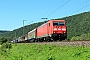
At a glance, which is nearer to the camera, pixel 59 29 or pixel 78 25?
pixel 59 29

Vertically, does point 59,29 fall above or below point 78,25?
below

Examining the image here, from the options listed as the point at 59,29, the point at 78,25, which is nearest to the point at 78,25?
the point at 78,25

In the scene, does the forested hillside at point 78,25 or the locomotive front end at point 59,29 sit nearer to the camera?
the locomotive front end at point 59,29

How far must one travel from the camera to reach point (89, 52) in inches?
558

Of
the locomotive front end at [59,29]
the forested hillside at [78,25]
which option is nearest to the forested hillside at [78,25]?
the forested hillside at [78,25]

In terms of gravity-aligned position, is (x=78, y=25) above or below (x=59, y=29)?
above

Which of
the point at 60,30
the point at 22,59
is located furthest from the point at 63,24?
the point at 22,59

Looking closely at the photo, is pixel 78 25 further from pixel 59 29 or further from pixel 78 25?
pixel 59 29

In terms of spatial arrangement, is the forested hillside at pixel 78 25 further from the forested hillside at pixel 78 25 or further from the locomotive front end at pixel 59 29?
the locomotive front end at pixel 59 29

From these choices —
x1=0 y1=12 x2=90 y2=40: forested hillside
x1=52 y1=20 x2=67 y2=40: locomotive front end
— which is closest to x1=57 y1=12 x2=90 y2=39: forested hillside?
x1=0 y1=12 x2=90 y2=40: forested hillside

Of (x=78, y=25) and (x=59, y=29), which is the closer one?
(x=59, y=29)

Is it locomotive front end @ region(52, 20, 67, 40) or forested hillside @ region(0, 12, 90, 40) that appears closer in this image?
locomotive front end @ region(52, 20, 67, 40)

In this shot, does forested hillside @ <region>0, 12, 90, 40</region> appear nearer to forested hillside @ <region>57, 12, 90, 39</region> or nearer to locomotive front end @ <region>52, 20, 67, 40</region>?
forested hillside @ <region>57, 12, 90, 39</region>

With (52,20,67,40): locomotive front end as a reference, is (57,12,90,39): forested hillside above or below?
above
